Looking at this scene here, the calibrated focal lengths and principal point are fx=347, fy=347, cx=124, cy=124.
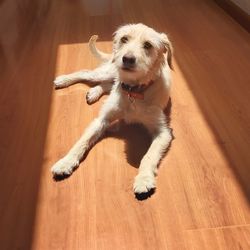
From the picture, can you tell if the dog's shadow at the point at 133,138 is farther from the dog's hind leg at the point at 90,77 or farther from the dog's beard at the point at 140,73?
the dog's hind leg at the point at 90,77

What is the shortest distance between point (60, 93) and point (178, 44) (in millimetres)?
1205

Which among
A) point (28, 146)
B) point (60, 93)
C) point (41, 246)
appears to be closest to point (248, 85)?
point (60, 93)

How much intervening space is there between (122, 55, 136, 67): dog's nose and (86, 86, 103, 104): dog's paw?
60cm

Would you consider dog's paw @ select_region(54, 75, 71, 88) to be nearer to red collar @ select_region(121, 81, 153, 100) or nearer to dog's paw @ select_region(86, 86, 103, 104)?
dog's paw @ select_region(86, 86, 103, 104)

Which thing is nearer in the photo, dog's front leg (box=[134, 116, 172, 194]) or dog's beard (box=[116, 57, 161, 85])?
dog's front leg (box=[134, 116, 172, 194])

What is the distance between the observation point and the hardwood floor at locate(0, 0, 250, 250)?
139 cm

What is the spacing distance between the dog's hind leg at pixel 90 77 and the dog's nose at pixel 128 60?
65cm

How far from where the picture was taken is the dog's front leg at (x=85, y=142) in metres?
1.66

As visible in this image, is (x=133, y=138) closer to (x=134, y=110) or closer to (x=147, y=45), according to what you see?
(x=134, y=110)

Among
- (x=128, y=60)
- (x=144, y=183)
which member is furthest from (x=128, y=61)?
(x=144, y=183)

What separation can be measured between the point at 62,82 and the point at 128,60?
867mm

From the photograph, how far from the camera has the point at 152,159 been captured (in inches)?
65.1

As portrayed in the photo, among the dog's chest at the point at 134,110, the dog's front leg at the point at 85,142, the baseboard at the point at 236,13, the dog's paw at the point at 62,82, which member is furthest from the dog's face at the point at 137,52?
the baseboard at the point at 236,13

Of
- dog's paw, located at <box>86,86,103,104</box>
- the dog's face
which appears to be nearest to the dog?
the dog's face
